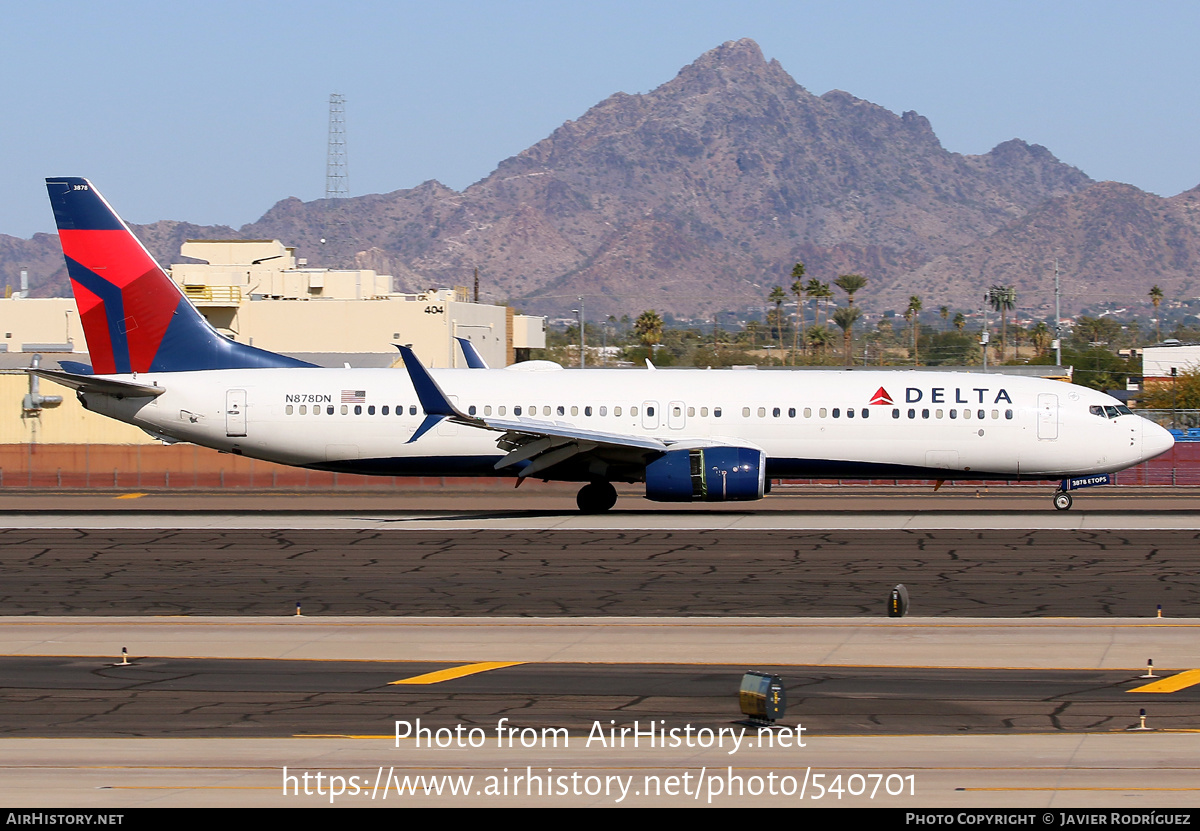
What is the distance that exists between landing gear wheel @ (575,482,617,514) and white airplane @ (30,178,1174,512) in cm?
5

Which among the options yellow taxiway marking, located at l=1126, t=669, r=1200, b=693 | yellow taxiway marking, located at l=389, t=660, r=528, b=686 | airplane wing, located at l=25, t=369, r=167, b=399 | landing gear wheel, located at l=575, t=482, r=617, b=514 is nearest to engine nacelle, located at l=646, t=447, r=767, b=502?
landing gear wheel, located at l=575, t=482, r=617, b=514

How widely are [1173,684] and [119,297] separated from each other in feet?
93.4

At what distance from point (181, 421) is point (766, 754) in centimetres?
2551

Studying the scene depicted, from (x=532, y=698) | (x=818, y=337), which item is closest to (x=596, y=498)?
(x=532, y=698)

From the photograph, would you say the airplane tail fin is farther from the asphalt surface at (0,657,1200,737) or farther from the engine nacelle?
the asphalt surface at (0,657,1200,737)

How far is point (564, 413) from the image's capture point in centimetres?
3397

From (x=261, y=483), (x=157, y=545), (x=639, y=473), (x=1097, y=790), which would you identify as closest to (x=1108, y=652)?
(x=1097, y=790)

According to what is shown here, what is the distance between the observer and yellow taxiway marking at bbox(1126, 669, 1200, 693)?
49.4ft

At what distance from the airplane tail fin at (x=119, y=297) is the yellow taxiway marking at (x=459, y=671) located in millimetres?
20755

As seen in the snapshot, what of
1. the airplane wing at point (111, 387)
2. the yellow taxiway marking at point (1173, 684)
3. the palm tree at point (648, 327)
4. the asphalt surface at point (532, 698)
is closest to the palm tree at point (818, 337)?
the palm tree at point (648, 327)

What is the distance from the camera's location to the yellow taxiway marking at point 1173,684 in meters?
15.1

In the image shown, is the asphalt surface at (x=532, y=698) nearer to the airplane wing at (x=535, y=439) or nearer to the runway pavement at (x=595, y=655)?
the runway pavement at (x=595, y=655)

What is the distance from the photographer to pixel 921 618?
19.9 m
